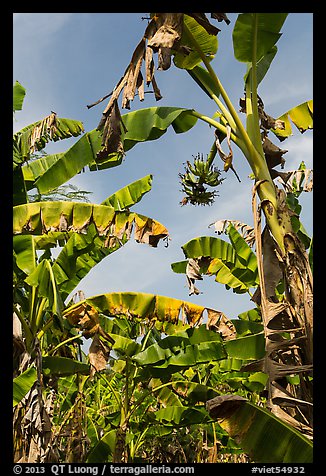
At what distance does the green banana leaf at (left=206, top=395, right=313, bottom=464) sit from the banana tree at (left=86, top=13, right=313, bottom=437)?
0.78ft

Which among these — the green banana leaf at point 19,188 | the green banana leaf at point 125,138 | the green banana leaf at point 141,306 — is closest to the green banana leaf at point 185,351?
the green banana leaf at point 141,306

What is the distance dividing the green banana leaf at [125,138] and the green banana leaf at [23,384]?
1.73m

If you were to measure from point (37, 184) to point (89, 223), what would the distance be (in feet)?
2.41

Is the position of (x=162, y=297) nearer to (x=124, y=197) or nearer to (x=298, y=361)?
(x=124, y=197)

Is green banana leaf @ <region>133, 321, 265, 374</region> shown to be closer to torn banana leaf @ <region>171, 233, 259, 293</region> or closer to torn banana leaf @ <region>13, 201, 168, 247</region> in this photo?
torn banana leaf @ <region>171, 233, 259, 293</region>

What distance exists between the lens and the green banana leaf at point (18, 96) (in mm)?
4926

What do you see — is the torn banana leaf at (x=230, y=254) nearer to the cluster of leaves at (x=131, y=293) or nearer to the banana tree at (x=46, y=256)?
the cluster of leaves at (x=131, y=293)

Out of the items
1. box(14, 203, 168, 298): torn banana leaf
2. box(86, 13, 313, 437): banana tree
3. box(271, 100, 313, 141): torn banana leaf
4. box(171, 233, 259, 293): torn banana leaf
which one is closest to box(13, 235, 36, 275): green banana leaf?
box(14, 203, 168, 298): torn banana leaf

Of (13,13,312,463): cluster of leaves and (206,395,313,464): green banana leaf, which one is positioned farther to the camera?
(13,13,312,463): cluster of leaves

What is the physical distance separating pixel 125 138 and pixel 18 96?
1.42 meters

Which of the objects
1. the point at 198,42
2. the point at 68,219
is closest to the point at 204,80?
the point at 198,42

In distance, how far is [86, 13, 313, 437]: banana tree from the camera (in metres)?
2.98

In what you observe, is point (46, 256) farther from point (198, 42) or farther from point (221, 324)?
point (198, 42)
